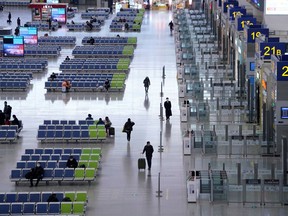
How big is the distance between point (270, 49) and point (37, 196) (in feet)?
51.1

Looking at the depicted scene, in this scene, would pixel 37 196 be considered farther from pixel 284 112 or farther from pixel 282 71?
pixel 282 71

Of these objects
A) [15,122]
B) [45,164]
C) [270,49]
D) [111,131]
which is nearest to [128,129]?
[111,131]

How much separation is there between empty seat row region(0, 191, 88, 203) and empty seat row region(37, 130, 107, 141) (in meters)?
10.2

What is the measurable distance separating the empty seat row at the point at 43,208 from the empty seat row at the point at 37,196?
2.83 feet

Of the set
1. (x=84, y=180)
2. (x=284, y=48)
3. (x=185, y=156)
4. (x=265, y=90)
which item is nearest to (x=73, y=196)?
(x=84, y=180)

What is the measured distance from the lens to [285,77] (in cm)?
4122

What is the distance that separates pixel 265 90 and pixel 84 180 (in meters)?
9.86

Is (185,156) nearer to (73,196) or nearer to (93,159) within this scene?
(93,159)

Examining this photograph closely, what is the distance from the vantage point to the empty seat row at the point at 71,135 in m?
45.2

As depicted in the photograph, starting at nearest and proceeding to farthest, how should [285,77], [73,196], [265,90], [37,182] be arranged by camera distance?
1. [73,196]
2. [37,182]
3. [285,77]
4. [265,90]

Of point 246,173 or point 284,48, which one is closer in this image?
point 246,173

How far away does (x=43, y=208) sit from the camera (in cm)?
3347

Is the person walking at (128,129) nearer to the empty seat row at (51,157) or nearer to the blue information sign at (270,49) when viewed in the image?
the empty seat row at (51,157)

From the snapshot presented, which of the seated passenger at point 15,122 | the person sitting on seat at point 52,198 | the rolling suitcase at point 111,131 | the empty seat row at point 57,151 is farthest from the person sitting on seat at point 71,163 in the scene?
the seated passenger at point 15,122
